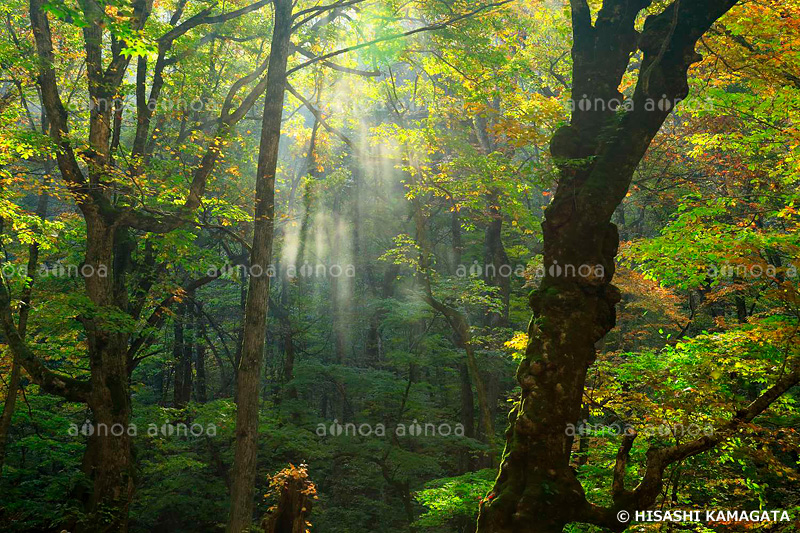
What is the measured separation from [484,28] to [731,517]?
8.55m

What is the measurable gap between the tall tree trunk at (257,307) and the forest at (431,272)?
0.12 feet

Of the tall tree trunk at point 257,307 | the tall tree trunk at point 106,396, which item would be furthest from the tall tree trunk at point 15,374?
the tall tree trunk at point 257,307

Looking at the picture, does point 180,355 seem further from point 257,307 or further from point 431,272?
point 257,307

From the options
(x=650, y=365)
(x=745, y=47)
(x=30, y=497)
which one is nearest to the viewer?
(x=650, y=365)

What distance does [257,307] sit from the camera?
7.96 m

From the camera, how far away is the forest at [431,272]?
179 inches

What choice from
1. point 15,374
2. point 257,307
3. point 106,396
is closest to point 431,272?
point 257,307

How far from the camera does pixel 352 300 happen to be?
20750 mm

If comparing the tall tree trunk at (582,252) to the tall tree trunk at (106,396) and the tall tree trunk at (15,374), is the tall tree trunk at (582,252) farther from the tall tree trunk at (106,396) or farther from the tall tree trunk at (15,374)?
the tall tree trunk at (15,374)

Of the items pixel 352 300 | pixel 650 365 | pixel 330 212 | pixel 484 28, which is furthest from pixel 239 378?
pixel 330 212

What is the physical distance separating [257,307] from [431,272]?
6340 millimetres

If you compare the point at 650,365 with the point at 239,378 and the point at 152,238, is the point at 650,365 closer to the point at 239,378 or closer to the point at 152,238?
the point at 239,378

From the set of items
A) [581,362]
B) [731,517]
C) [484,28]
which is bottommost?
[731,517]

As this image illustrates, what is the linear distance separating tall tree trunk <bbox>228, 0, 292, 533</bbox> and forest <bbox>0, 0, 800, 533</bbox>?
4 cm
